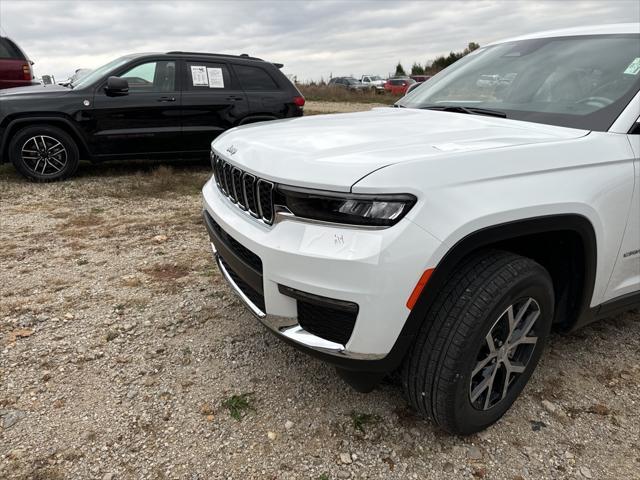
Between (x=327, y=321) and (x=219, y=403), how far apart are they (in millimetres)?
857

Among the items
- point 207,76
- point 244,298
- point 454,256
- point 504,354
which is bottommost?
point 504,354

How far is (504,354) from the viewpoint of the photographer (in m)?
2.01

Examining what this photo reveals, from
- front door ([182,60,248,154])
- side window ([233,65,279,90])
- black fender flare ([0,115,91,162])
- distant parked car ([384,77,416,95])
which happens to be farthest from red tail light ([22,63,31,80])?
distant parked car ([384,77,416,95])

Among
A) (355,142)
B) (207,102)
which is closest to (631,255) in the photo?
(355,142)

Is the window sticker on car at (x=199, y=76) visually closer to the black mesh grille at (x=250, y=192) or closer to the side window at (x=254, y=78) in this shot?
the side window at (x=254, y=78)

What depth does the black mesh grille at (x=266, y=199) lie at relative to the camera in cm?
190

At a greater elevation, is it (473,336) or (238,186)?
(238,186)

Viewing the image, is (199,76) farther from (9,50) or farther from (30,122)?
(9,50)

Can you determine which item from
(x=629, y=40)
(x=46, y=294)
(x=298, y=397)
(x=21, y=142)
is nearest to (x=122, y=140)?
(x=21, y=142)

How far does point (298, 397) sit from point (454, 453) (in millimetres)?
738

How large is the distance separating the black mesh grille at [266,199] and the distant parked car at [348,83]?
98.4 ft

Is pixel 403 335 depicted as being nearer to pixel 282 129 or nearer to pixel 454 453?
pixel 454 453

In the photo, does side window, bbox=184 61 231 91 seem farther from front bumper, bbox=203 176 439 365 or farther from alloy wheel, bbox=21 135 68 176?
front bumper, bbox=203 176 439 365

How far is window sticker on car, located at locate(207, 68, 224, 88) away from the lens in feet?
22.3
